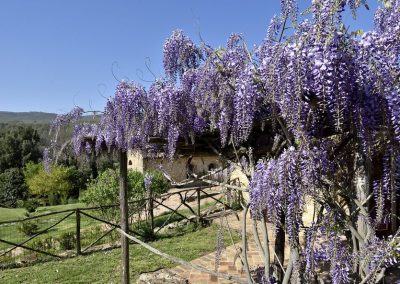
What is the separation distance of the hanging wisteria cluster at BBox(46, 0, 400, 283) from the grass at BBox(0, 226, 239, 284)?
13.0ft

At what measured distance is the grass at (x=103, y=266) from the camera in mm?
6363

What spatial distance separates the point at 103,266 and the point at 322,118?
559 cm

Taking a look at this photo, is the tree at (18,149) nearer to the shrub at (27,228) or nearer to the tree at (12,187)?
the tree at (12,187)

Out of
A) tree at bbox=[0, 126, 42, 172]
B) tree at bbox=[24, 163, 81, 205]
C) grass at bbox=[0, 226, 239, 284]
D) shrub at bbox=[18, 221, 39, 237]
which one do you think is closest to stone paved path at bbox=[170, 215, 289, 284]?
grass at bbox=[0, 226, 239, 284]

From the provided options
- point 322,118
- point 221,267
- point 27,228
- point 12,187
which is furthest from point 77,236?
point 12,187

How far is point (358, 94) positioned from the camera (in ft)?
6.77

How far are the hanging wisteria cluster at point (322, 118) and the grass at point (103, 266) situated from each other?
3.95m

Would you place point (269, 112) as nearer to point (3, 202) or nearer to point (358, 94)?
point (358, 94)

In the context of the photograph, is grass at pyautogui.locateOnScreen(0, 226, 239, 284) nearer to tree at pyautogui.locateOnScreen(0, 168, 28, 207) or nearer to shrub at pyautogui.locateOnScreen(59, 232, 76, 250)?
shrub at pyautogui.locateOnScreen(59, 232, 76, 250)

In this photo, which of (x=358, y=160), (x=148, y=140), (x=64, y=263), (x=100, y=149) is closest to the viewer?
(x=358, y=160)

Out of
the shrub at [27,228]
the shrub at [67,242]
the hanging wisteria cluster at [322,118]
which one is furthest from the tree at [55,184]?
the hanging wisteria cluster at [322,118]

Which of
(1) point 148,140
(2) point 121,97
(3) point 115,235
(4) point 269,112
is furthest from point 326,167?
(3) point 115,235

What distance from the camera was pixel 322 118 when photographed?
2.29 meters

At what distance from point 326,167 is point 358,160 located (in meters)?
0.35
